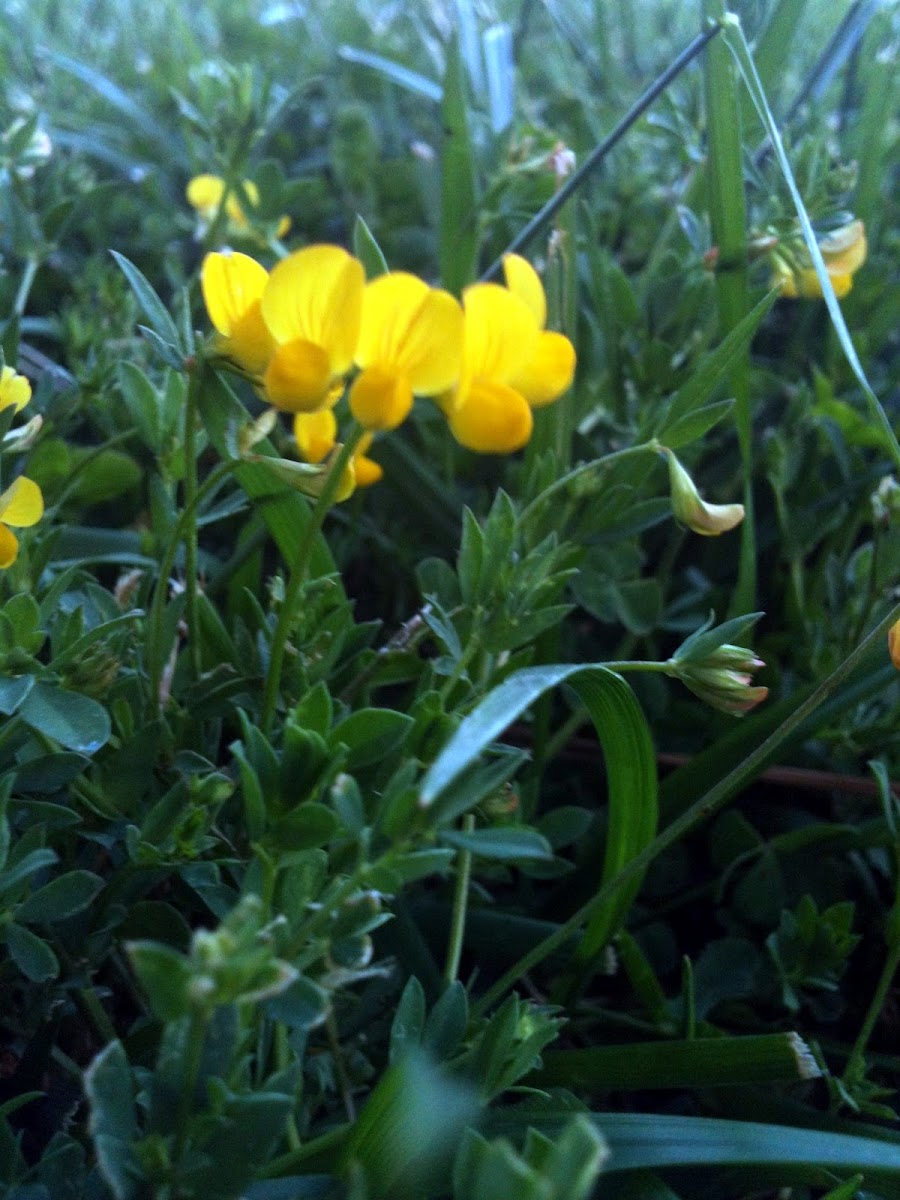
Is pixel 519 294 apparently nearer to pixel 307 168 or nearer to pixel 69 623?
pixel 69 623

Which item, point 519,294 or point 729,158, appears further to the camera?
point 729,158

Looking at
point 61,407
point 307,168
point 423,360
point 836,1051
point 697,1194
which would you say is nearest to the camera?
point 423,360

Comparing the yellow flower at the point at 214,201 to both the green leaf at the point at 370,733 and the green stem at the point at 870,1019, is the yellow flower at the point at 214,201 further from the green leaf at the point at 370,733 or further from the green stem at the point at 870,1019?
the green stem at the point at 870,1019

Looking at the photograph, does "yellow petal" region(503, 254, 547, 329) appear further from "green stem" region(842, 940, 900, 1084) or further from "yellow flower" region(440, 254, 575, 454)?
"green stem" region(842, 940, 900, 1084)

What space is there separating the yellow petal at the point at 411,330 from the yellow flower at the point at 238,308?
0.24 ft

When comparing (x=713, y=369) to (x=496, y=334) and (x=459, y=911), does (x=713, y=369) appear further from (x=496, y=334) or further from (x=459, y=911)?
(x=459, y=911)

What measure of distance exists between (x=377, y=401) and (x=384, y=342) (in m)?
0.06

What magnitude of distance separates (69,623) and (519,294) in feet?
1.28

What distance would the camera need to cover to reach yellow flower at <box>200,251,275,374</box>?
71 cm

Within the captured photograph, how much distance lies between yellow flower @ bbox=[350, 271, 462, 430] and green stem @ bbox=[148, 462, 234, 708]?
0.13 m

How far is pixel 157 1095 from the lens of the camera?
0.56 meters

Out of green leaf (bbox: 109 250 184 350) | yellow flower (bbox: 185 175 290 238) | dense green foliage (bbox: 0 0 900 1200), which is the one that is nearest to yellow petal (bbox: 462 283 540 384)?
dense green foliage (bbox: 0 0 900 1200)

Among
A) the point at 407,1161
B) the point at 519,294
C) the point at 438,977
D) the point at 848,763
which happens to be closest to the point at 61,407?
the point at 519,294

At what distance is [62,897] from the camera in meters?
0.69
